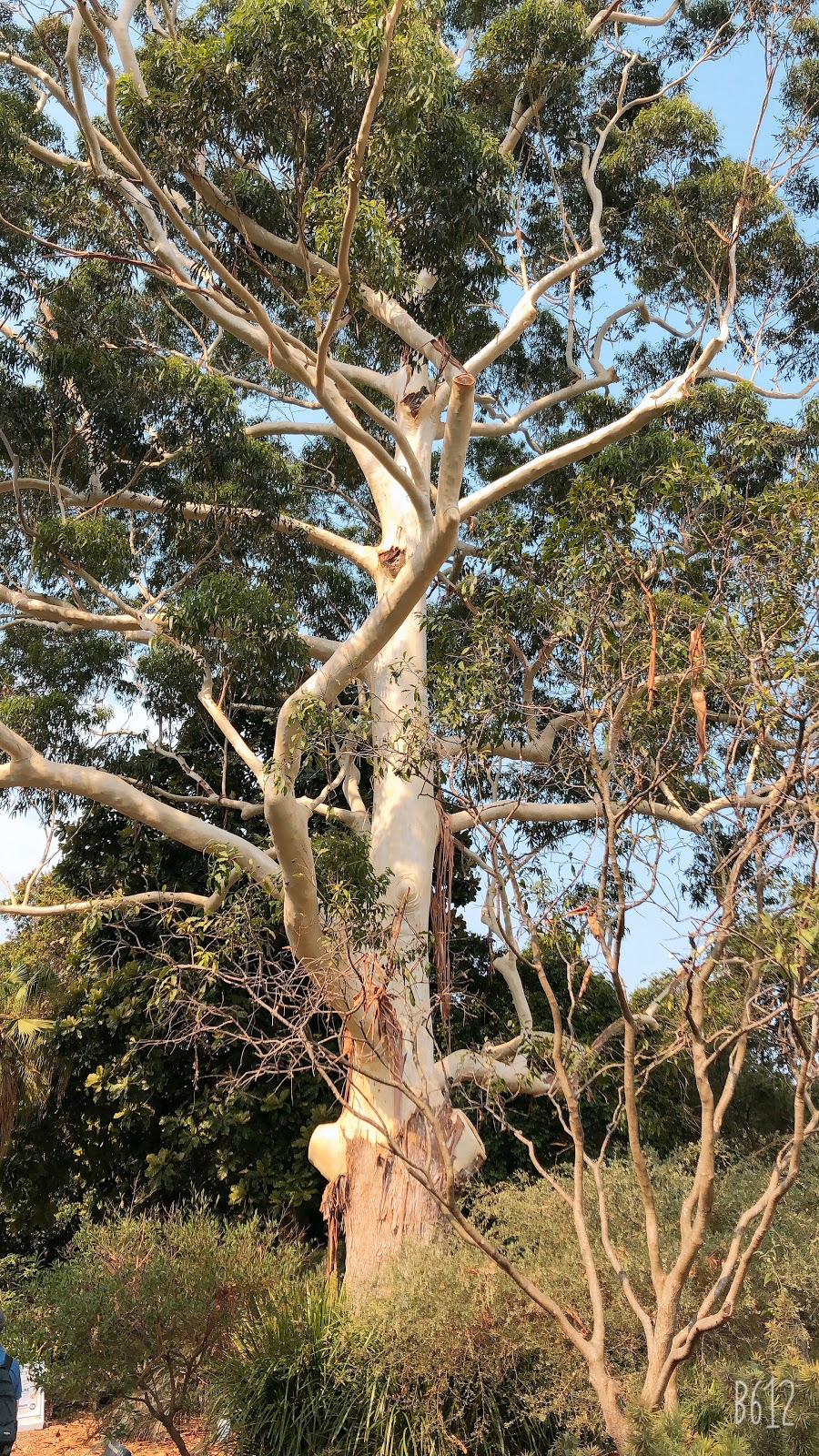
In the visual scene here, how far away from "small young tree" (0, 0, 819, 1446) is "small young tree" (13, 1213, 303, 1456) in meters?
1.15

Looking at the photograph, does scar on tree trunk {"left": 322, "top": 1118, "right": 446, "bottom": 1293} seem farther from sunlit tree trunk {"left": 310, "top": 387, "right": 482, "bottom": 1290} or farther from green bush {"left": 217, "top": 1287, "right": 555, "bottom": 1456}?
green bush {"left": 217, "top": 1287, "right": 555, "bottom": 1456}

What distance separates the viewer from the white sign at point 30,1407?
6359 mm

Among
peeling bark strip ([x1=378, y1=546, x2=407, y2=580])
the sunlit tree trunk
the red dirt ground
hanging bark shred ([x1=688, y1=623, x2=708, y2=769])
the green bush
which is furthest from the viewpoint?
peeling bark strip ([x1=378, y1=546, x2=407, y2=580])

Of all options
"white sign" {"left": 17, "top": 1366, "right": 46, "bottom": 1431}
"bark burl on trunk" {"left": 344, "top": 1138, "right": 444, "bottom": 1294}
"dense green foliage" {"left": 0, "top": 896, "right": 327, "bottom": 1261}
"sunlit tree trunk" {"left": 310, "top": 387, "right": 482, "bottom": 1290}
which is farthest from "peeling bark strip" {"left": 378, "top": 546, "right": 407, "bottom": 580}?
"white sign" {"left": 17, "top": 1366, "right": 46, "bottom": 1431}

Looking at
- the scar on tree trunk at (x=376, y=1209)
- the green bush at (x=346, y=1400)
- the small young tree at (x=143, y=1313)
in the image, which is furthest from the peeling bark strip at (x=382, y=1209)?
the green bush at (x=346, y=1400)

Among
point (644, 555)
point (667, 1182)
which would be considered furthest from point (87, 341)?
point (667, 1182)

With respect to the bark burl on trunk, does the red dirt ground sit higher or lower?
lower

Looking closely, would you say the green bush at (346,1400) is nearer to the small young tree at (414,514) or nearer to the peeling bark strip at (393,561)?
the small young tree at (414,514)

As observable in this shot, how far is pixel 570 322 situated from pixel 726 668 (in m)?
6.47

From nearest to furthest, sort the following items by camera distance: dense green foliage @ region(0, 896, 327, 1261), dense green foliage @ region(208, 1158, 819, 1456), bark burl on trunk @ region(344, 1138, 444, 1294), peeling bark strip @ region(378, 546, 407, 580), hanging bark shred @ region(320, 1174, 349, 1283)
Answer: dense green foliage @ region(208, 1158, 819, 1456) → bark burl on trunk @ region(344, 1138, 444, 1294) → hanging bark shred @ region(320, 1174, 349, 1283) → peeling bark strip @ region(378, 546, 407, 580) → dense green foliage @ region(0, 896, 327, 1261)

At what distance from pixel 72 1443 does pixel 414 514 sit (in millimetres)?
8060

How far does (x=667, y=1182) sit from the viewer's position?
278 inches

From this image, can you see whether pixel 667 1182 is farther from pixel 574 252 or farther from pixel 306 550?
pixel 574 252

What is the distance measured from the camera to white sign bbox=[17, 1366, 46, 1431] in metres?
6.36
